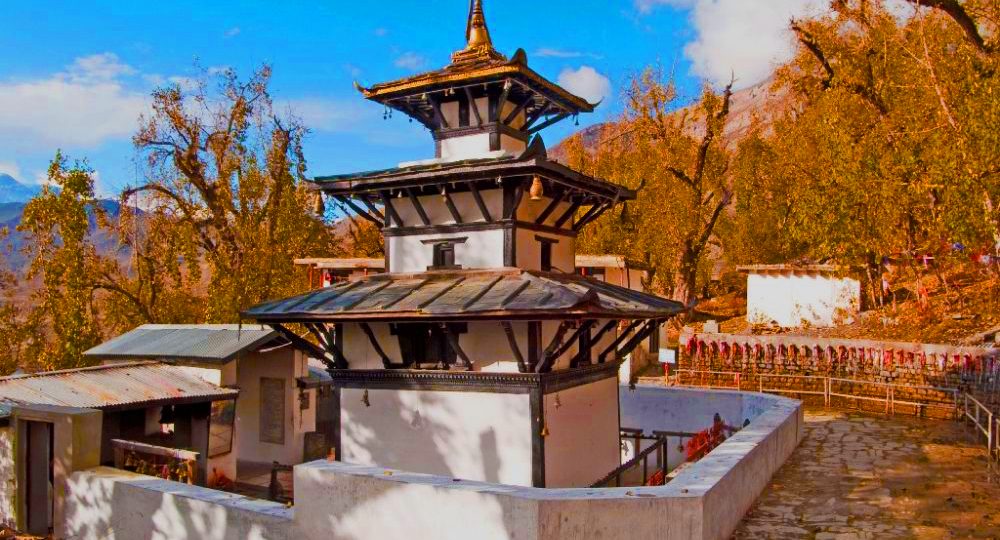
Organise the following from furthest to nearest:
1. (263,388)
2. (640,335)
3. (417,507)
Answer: (263,388) < (640,335) < (417,507)

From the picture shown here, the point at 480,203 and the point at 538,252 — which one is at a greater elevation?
the point at 480,203

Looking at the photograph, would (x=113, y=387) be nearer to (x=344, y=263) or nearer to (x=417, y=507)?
(x=417, y=507)

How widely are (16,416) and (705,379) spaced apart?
17752mm

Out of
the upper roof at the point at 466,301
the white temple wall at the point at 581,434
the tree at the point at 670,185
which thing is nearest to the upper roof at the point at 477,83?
the upper roof at the point at 466,301

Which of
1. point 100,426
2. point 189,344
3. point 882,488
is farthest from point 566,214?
point 189,344

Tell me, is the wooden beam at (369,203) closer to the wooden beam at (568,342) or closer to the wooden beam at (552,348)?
the wooden beam at (568,342)

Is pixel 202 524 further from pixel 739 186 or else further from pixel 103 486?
pixel 739 186

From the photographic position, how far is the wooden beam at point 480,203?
13.2 m

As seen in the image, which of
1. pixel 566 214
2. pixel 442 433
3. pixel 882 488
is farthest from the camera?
pixel 566 214

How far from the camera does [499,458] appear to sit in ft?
39.2

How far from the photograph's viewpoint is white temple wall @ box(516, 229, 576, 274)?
13.5 m

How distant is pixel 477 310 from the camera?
1101cm

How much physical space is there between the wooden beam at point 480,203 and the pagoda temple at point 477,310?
4 centimetres

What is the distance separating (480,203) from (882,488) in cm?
816
